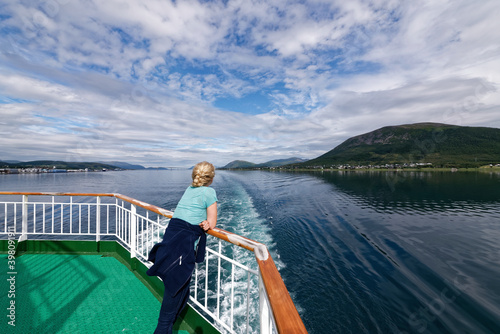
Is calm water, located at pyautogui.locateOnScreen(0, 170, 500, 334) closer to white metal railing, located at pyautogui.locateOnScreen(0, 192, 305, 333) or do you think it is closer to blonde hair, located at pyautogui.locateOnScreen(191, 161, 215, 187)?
white metal railing, located at pyautogui.locateOnScreen(0, 192, 305, 333)

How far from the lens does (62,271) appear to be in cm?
409

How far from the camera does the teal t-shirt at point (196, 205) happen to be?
2.22m

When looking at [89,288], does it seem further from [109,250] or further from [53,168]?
[53,168]

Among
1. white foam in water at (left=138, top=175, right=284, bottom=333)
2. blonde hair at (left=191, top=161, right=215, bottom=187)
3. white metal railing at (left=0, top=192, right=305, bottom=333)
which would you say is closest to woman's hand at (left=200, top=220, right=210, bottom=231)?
white metal railing at (left=0, top=192, right=305, bottom=333)

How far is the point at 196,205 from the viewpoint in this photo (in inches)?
87.9

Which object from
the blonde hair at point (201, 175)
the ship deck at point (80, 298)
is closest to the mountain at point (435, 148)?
the blonde hair at point (201, 175)

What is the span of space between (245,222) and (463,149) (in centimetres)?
18549

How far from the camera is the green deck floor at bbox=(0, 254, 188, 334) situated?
284 centimetres

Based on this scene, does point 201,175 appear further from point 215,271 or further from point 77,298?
point 215,271

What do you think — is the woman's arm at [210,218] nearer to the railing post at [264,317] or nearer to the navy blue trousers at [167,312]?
the navy blue trousers at [167,312]

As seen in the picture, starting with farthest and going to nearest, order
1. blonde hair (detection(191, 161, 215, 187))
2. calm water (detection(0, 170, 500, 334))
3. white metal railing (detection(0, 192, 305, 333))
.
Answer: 1. calm water (detection(0, 170, 500, 334))
2. blonde hair (detection(191, 161, 215, 187))
3. white metal railing (detection(0, 192, 305, 333))

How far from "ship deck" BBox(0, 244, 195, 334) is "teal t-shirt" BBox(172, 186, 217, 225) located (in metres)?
1.82

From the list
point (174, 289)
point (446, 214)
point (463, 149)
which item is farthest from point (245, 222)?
point (463, 149)

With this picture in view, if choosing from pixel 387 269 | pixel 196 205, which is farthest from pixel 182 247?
pixel 387 269
